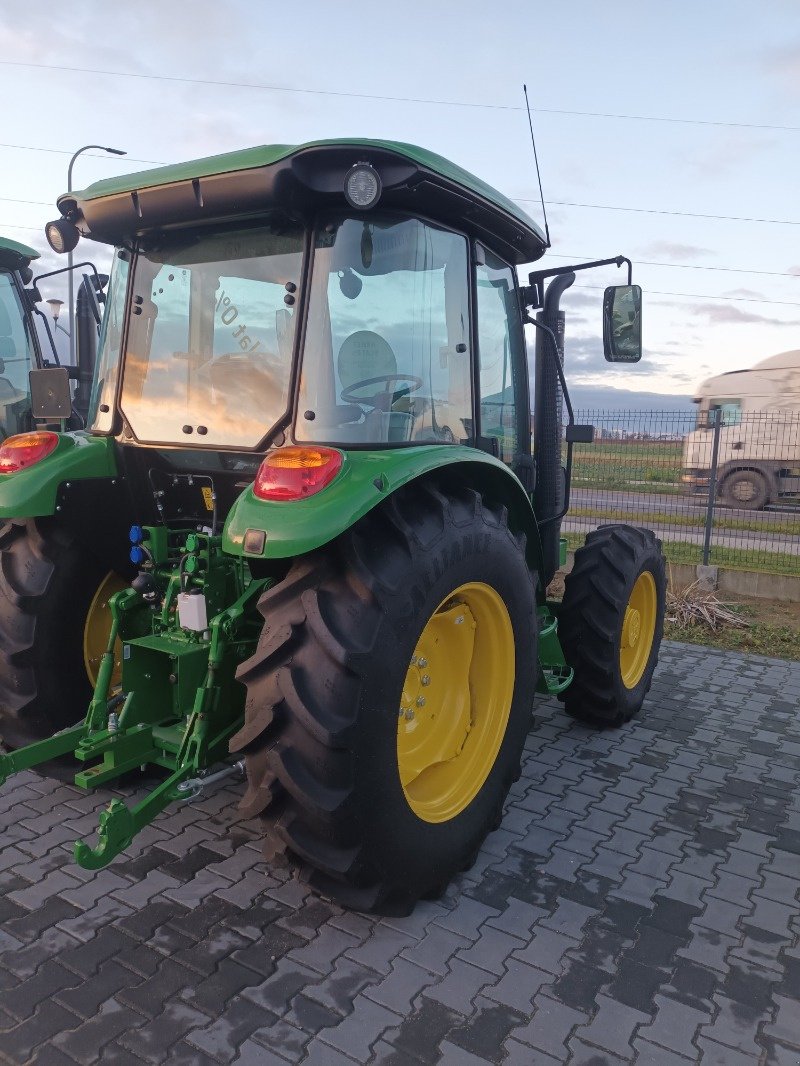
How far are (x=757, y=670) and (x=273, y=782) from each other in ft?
14.8

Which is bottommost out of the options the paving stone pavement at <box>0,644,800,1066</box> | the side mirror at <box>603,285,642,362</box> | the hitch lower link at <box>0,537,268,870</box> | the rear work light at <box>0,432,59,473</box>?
the paving stone pavement at <box>0,644,800,1066</box>

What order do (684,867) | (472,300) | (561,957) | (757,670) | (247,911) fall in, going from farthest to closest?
(757,670), (472,300), (684,867), (247,911), (561,957)

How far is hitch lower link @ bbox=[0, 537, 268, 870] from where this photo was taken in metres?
2.65

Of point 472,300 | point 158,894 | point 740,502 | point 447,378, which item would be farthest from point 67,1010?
point 740,502

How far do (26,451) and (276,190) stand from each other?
150cm

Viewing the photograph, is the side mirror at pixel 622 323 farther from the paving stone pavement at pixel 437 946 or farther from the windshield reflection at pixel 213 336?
the paving stone pavement at pixel 437 946

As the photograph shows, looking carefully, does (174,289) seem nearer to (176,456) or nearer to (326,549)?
(176,456)

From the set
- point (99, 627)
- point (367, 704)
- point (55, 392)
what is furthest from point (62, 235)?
point (367, 704)

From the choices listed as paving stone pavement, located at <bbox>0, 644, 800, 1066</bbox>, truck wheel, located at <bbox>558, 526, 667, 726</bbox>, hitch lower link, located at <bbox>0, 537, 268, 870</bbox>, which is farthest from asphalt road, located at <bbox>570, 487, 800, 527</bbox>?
hitch lower link, located at <bbox>0, 537, 268, 870</bbox>

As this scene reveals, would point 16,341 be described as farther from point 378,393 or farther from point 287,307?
point 378,393

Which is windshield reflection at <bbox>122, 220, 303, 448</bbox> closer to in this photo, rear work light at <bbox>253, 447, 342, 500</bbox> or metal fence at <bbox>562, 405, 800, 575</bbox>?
rear work light at <bbox>253, 447, 342, 500</bbox>

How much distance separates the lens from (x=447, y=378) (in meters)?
3.18

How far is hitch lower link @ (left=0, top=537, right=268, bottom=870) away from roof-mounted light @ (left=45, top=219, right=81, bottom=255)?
4.74 ft

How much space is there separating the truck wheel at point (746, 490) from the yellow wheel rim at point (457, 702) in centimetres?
1406
